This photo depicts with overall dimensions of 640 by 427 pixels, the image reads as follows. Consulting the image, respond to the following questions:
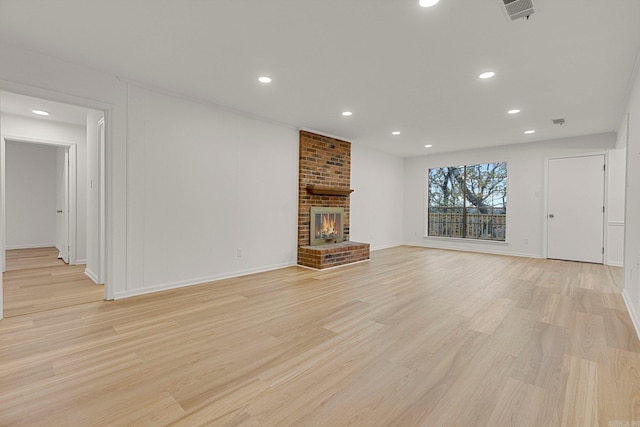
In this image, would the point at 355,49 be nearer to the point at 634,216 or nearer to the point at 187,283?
the point at 634,216

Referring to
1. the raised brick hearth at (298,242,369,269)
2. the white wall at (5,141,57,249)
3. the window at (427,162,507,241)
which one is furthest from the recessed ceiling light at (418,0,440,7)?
the white wall at (5,141,57,249)

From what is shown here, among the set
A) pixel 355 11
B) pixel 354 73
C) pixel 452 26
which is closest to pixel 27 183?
pixel 354 73

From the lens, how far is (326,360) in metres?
1.96

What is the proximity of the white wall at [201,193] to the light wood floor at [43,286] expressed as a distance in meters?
0.62

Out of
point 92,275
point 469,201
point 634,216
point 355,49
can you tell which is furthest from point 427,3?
point 469,201

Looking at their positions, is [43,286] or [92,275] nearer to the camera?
[43,286]

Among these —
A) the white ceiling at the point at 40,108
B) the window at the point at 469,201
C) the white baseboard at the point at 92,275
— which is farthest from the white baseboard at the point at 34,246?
the window at the point at 469,201

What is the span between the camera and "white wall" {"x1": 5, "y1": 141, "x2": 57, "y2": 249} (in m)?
6.56

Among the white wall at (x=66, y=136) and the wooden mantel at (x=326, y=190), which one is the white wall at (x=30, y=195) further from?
the wooden mantel at (x=326, y=190)

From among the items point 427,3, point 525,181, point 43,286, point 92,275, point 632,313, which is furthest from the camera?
point 525,181

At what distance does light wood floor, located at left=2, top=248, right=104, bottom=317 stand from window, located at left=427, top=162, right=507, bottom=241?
7206 millimetres

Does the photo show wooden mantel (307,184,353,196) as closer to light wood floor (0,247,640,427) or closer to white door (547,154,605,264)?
light wood floor (0,247,640,427)

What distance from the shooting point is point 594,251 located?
17.8 feet

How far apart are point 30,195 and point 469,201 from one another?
10.4 meters
